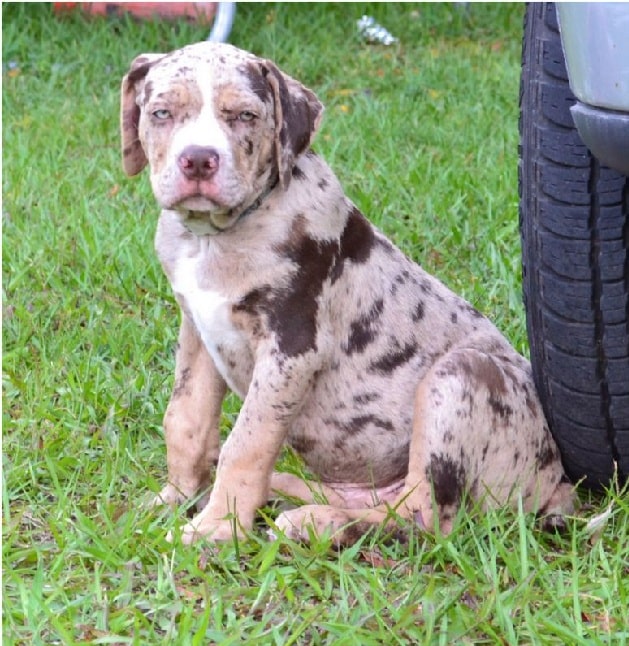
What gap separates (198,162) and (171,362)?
4.61 feet

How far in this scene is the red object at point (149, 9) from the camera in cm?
852

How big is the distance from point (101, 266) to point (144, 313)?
0.42m

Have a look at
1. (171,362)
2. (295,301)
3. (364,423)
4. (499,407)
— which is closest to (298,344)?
(295,301)

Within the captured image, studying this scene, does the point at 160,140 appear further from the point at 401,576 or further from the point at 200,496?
the point at 401,576

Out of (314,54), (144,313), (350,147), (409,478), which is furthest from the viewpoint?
(314,54)

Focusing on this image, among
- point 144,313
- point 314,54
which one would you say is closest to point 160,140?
point 144,313

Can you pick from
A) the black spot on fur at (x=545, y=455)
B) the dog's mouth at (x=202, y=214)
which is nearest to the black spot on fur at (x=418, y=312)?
the black spot on fur at (x=545, y=455)

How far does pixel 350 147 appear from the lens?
21.2 ft

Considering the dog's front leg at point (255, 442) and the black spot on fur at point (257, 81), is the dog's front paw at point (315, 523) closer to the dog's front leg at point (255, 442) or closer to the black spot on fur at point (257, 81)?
the dog's front leg at point (255, 442)

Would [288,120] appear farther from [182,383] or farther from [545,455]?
[545,455]

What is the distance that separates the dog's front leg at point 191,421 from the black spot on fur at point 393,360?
454mm

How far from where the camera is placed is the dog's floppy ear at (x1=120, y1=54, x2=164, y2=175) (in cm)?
339

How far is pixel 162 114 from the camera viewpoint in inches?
127

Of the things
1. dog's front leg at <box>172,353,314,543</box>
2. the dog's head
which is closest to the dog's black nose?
the dog's head
